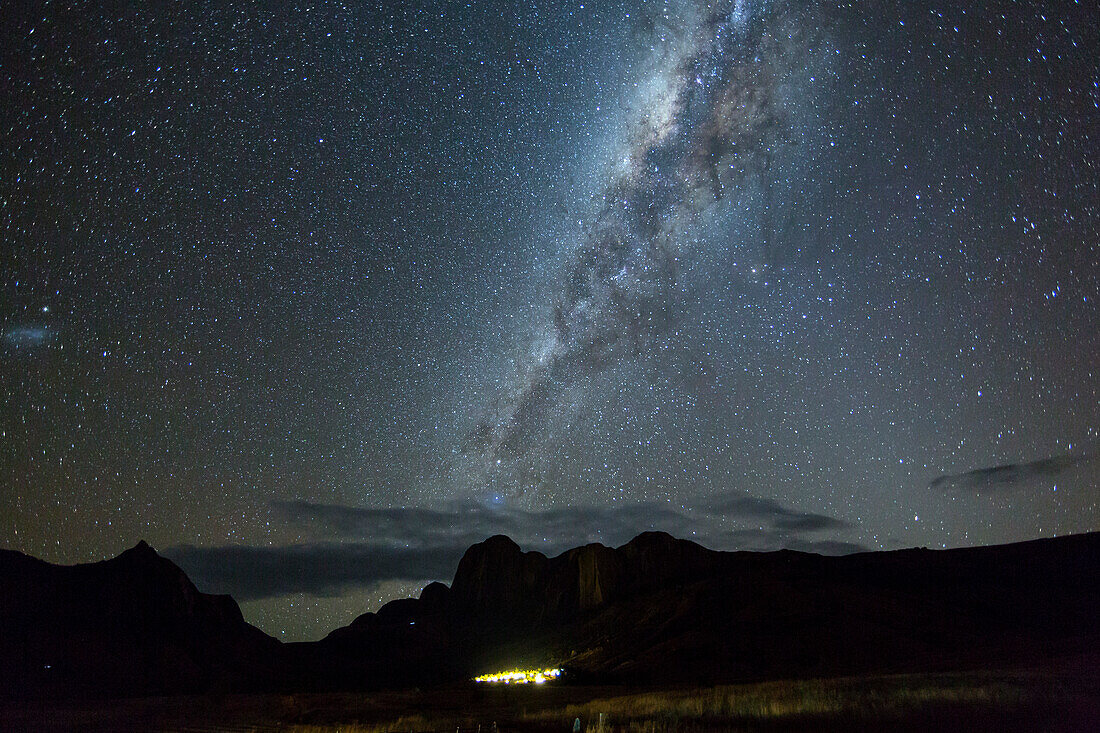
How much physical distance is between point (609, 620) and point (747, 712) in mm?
85863

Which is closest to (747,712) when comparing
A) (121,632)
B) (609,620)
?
(609,620)

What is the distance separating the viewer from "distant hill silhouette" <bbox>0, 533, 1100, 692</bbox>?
6794 cm

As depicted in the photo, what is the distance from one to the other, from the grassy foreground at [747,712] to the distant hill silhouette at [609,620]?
16.4 m

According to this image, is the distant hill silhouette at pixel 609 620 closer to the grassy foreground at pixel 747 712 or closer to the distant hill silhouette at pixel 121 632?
the distant hill silhouette at pixel 121 632

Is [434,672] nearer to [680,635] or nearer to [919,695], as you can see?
[680,635]

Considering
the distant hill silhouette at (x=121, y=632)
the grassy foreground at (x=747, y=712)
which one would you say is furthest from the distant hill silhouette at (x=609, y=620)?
the grassy foreground at (x=747, y=712)

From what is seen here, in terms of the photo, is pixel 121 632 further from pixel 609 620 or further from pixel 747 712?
pixel 747 712

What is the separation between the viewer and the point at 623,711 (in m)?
28.8

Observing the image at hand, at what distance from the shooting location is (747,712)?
1033 inches

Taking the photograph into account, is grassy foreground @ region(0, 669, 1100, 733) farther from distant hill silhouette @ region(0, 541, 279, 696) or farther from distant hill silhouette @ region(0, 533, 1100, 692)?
distant hill silhouette @ region(0, 541, 279, 696)

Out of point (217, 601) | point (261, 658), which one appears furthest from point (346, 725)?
point (217, 601)

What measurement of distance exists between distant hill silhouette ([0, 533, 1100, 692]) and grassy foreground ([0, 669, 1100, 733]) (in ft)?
53.9

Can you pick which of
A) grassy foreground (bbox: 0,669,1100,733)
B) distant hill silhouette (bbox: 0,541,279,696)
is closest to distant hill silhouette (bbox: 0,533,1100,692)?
distant hill silhouette (bbox: 0,541,279,696)

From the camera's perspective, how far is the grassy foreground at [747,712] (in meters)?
21.2
